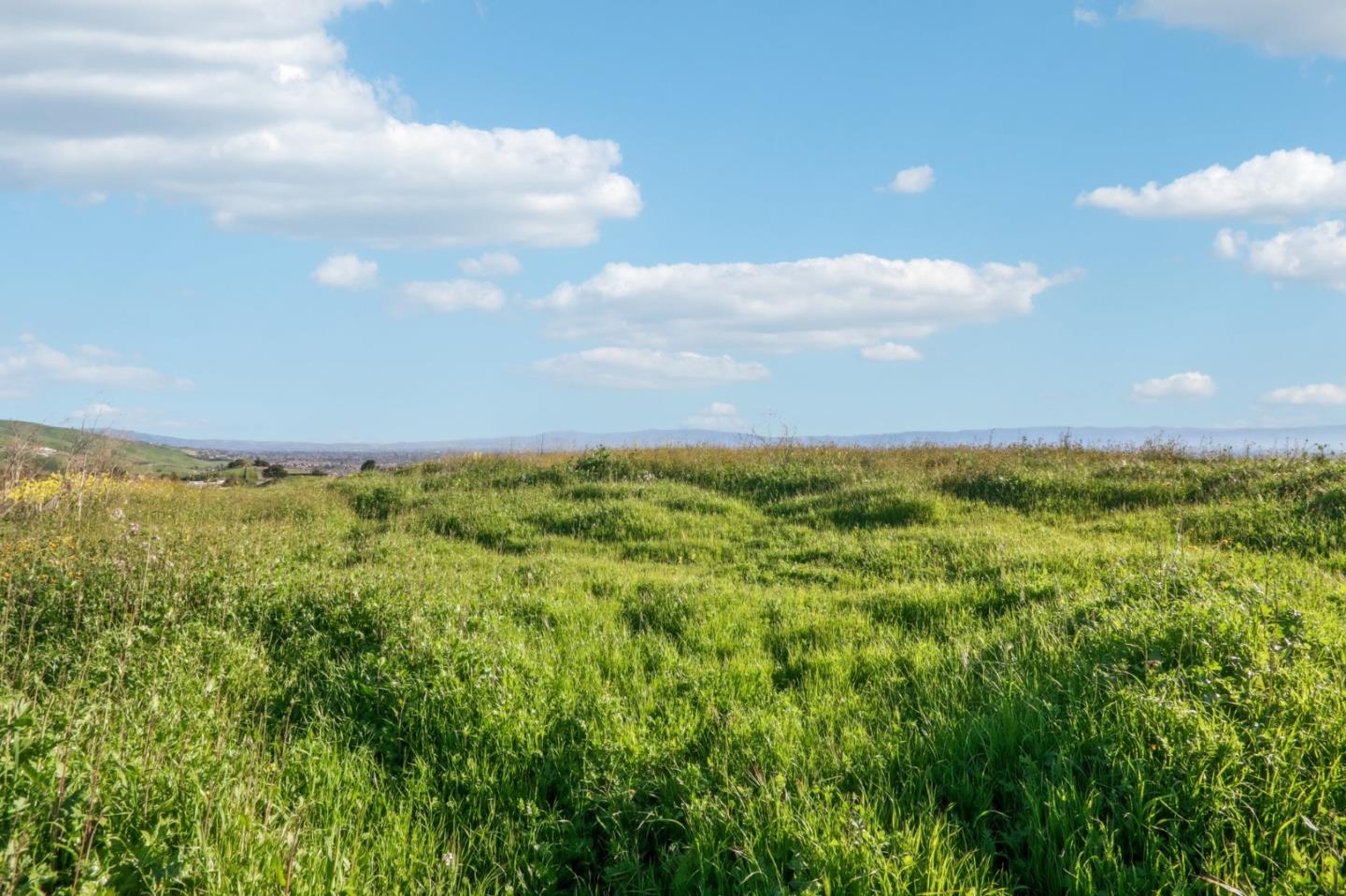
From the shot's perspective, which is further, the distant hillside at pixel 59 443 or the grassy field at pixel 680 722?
the distant hillside at pixel 59 443

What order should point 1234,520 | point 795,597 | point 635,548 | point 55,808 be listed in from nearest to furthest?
point 55,808, point 795,597, point 1234,520, point 635,548

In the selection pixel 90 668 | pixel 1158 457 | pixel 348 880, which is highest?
pixel 1158 457

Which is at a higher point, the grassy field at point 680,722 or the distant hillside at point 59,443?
the distant hillside at point 59,443

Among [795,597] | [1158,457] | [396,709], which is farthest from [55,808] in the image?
[1158,457]

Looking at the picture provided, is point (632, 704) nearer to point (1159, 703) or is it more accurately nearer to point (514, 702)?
point (514, 702)

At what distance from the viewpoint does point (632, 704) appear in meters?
5.76

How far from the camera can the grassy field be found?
3537mm

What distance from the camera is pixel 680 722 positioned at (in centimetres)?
523

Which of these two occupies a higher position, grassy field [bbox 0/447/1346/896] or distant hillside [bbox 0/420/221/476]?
distant hillside [bbox 0/420/221/476]

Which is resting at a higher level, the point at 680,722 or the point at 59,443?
the point at 59,443

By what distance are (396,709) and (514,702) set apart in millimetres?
826

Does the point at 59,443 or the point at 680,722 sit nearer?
the point at 680,722

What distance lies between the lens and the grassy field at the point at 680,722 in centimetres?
354

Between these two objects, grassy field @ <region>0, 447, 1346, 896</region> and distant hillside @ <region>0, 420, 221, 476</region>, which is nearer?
grassy field @ <region>0, 447, 1346, 896</region>
